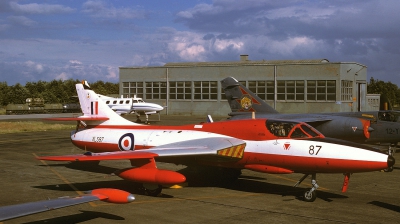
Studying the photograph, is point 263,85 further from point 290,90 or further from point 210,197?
point 210,197

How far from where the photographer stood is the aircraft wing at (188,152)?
14.1m

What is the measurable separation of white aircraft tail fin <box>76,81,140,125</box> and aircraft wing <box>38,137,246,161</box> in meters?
3.80

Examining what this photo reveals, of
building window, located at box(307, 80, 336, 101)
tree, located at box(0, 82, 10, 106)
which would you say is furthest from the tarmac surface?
tree, located at box(0, 82, 10, 106)

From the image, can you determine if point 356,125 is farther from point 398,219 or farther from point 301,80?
point 301,80

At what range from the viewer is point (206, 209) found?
12.6 meters

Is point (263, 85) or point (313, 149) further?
point (263, 85)

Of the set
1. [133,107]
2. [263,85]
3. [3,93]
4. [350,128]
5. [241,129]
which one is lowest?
[350,128]

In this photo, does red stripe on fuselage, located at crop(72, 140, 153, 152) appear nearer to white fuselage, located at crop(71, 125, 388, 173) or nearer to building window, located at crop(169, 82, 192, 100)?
white fuselage, located at crop(71, 125, 388, 173)

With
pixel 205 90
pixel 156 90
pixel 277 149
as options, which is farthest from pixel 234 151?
pixel 156 90

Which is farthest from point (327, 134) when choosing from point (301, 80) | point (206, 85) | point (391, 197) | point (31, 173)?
point (206, 85)

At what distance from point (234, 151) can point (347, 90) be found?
162ft

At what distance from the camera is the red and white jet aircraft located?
13.3 meters

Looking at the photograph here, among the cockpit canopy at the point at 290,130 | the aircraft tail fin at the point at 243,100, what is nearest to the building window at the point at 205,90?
the aircraft tail fin at the point at 243,100

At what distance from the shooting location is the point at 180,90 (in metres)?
69.9
